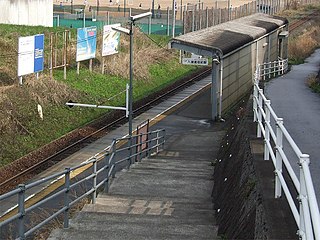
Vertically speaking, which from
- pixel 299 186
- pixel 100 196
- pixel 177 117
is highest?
pixel 299 186

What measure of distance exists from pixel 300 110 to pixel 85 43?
52.1 feet

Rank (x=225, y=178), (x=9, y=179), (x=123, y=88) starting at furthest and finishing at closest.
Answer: (x=123, y=88), (x=9, y=179), (x=225, y=178)

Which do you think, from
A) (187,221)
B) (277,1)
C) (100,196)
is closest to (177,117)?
(100,196)

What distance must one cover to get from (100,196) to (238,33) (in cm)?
2102

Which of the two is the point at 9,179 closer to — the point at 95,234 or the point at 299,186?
the point at 95,234

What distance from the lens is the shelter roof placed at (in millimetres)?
28031

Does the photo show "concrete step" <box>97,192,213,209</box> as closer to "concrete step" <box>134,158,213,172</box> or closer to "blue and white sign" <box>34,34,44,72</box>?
"concrete step" <box>134,158,213,172</box>

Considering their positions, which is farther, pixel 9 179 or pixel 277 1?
pixel 277 1

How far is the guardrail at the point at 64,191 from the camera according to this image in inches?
274

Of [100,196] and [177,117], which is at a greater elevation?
[100,196]

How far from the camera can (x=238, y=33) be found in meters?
31.6

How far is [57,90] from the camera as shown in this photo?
2725 centimetres

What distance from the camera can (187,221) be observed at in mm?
9039

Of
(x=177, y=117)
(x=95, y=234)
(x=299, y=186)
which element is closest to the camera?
(x=299, y=186)
